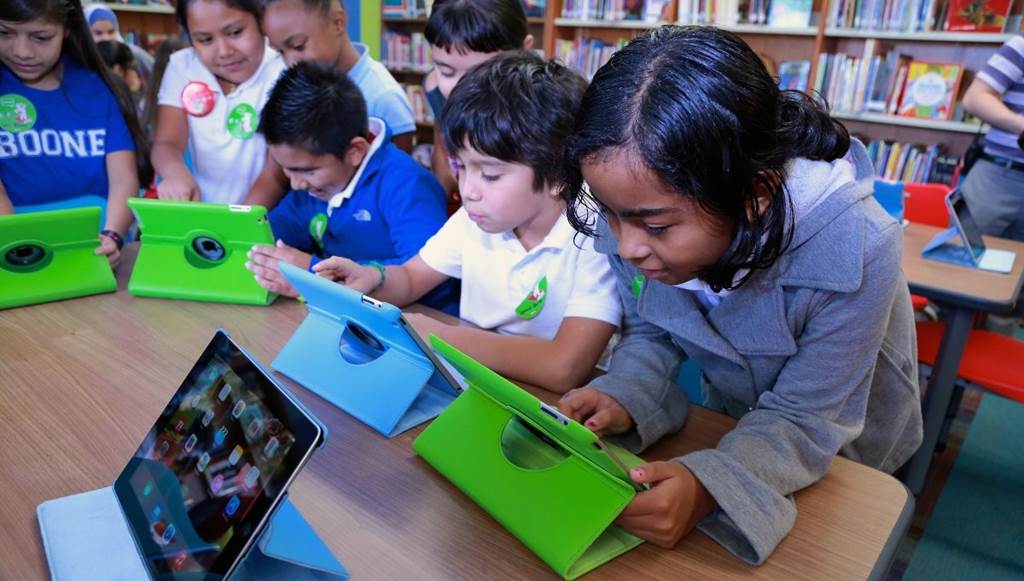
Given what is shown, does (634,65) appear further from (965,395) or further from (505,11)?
(965,395)

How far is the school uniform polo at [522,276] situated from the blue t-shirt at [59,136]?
1.06 metres

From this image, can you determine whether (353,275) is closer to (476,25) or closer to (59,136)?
(476,25)

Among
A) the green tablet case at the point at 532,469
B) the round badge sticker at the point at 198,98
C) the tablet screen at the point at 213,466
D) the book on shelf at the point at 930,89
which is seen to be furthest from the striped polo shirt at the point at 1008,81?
the tablet screen at the point at 213,466

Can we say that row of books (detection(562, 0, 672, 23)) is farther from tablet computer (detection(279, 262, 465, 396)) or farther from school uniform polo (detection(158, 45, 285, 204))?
tablet computer (detection(279, 262, 465, 396))

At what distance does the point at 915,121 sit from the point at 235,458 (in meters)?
3.85

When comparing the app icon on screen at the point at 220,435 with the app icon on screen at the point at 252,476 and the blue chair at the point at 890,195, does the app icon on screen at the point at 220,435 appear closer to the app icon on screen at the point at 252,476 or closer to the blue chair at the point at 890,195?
the app icon on screen at the point at 252,476

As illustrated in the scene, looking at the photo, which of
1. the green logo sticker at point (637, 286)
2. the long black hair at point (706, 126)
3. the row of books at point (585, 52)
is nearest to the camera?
the long black hair at point (706, 126)

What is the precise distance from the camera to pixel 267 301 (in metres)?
1.31

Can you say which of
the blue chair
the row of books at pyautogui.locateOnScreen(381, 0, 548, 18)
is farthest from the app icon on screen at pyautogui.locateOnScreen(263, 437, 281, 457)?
the row of books at pyautogui.locateOnScreen(381, 0, 548, 18)

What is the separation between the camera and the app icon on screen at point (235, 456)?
0.64 meters

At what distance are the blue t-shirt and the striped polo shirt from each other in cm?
298

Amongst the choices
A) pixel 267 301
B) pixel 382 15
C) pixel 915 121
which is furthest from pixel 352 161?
pixel 382 15

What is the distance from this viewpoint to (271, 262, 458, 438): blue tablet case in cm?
94

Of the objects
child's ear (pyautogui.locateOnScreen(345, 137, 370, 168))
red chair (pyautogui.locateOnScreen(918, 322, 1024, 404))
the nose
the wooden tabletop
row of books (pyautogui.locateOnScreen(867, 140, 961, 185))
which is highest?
the nose
